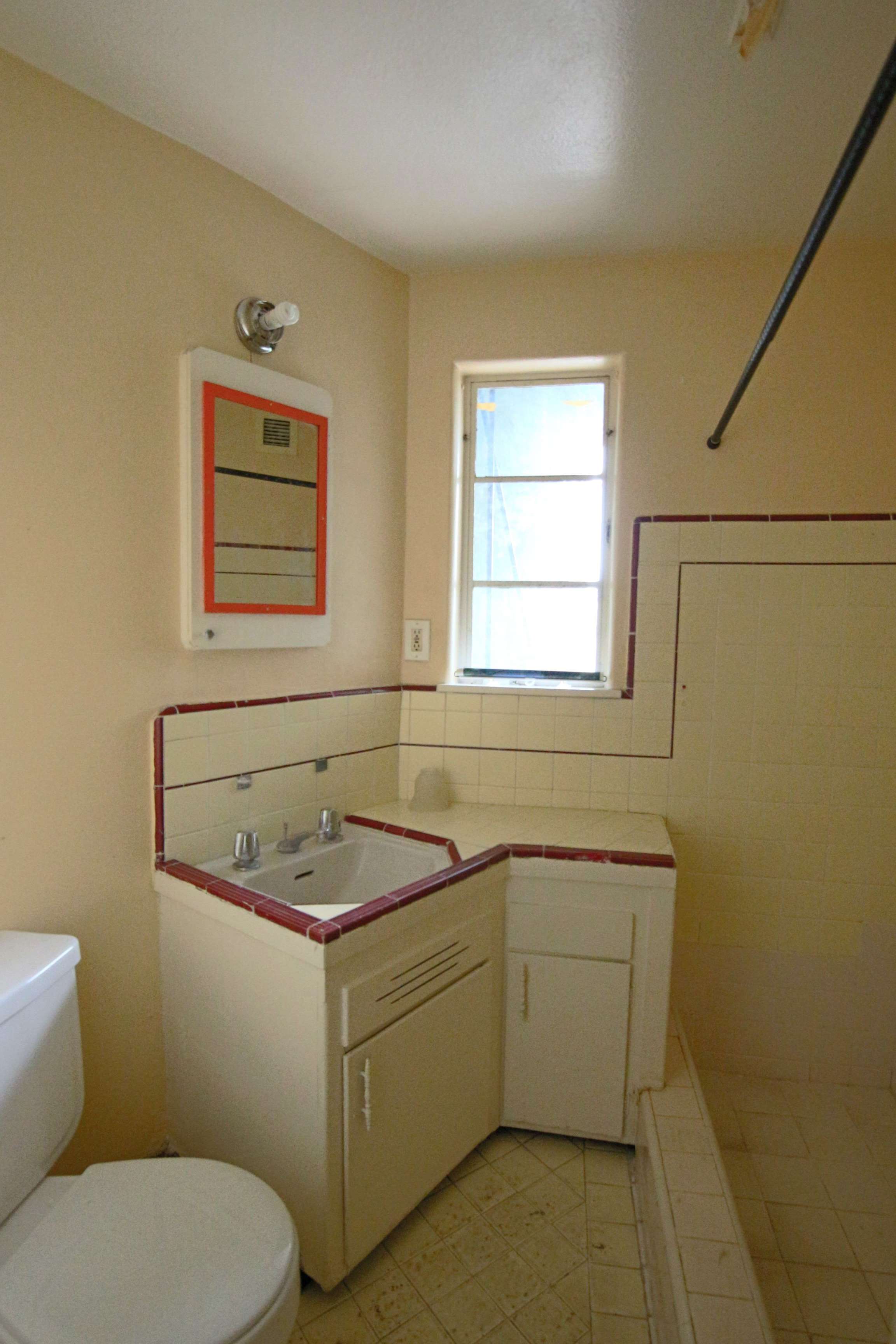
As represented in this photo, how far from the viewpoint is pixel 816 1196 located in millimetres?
1792

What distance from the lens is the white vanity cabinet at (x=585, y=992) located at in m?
1.81

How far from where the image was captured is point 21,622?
142 cm

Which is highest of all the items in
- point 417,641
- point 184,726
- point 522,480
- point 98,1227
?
point 522,480

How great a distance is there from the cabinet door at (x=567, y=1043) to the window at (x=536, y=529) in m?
0.88

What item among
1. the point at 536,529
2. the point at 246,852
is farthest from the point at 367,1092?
the point at 536,529

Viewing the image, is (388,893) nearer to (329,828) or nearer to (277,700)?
(329,828)

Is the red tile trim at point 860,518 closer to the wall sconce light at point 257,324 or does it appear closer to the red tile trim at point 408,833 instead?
the red tile trim at point 408,833

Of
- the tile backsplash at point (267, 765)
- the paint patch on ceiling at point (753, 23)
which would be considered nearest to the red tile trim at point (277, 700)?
the tile backsplash at point (267, 765)

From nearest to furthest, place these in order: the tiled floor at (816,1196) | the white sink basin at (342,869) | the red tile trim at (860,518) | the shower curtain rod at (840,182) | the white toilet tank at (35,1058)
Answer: the shower curtain rod at (840,182) < the white toilet tank at (35,1058) < the tiled floor at (816,1196) < the white sink basin at (342,869) < the red tile trim at (860,518)

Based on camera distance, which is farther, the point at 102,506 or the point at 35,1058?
the point at 102,506

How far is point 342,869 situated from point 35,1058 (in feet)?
2.74

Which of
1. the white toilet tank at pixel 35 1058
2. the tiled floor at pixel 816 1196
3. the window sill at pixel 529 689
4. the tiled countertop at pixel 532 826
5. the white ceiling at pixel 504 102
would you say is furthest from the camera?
the window sill at pixel 529 689

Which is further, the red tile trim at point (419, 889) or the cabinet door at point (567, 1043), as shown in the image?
the cabinet door at point (567, 1043)

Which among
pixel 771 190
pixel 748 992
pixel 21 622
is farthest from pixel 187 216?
pixel 748 992
